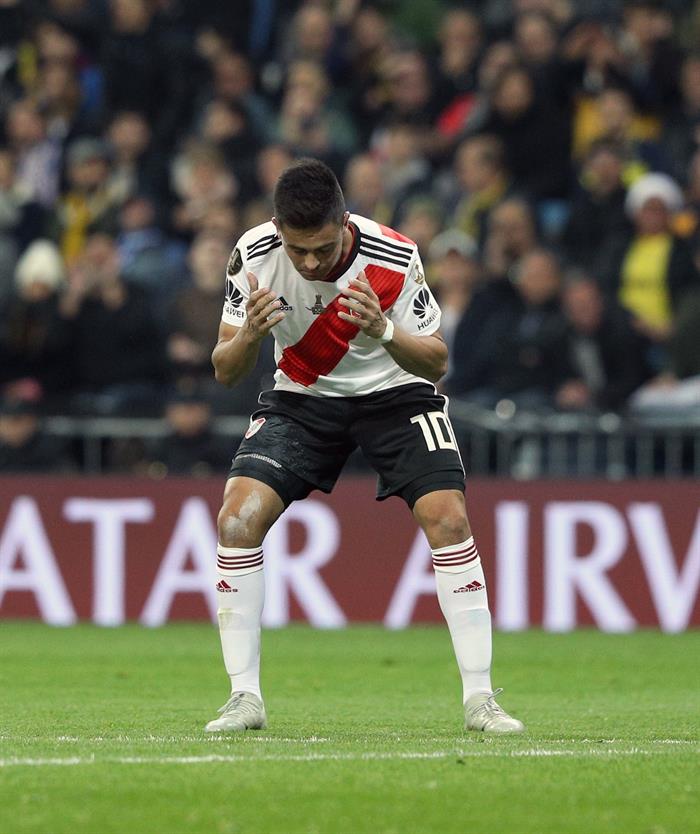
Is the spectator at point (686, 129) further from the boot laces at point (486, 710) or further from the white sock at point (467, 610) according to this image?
the boot laces at point (486, 710)

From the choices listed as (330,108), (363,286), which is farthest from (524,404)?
(363,286)

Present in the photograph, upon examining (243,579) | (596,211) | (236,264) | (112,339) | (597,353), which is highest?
(596,211)

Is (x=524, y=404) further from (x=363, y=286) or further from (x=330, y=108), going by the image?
(x=363, y=286)

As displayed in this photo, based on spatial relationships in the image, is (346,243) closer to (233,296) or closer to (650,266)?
(233,296)

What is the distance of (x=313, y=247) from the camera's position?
7.79 metres

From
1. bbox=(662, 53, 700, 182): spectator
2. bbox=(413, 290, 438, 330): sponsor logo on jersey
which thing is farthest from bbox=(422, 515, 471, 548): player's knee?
bbox=(662, 53, 700, 182): spectator

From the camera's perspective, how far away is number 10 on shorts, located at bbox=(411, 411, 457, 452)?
330 inches

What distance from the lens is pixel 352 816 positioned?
19.3 feet

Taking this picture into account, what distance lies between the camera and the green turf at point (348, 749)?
591 centimetres

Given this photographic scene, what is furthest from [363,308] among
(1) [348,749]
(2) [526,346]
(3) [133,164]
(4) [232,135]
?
(3) [133,164]

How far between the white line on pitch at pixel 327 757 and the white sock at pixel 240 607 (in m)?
1.12

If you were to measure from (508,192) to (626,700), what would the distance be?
7750 millimetres

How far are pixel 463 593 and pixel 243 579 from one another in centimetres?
94

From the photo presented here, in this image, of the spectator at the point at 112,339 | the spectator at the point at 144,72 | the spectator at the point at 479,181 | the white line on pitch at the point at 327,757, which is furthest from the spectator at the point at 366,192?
the white line on pitch at the point at 327,757
